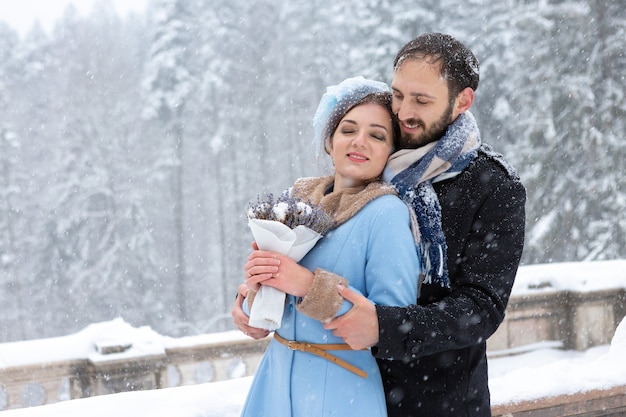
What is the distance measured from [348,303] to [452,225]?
0.51 metres

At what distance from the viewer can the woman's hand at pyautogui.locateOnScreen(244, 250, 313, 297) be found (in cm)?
213

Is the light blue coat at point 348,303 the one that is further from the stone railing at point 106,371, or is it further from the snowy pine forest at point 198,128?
the snowy pine forest at point 198,128

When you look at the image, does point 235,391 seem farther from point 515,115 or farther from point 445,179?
point 515,115

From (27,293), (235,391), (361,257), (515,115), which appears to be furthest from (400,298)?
(27,293)

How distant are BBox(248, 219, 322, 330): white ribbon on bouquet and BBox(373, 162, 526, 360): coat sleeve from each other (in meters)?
0.34

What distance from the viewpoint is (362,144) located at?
95.2 inches

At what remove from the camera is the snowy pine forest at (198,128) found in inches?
824

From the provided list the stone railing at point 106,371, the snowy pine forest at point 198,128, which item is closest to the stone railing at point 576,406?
the stone railing at point 106,371

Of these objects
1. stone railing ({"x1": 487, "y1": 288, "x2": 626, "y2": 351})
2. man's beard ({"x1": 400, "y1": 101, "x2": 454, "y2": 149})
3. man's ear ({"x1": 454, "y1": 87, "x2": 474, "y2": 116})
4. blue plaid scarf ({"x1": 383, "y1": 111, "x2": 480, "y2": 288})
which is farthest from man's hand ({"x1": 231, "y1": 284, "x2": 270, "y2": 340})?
stone railing ({"x1": 487, "y1": 288, "x2": 626, "y2": 351})

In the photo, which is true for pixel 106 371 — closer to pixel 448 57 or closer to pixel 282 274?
pixel 282 274

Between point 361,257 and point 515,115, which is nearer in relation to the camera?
point 361,257

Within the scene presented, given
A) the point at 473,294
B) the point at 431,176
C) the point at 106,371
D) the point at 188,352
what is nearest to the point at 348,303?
the point at 473,294

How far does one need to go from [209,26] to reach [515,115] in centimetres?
1403

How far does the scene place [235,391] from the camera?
3.76 meters
